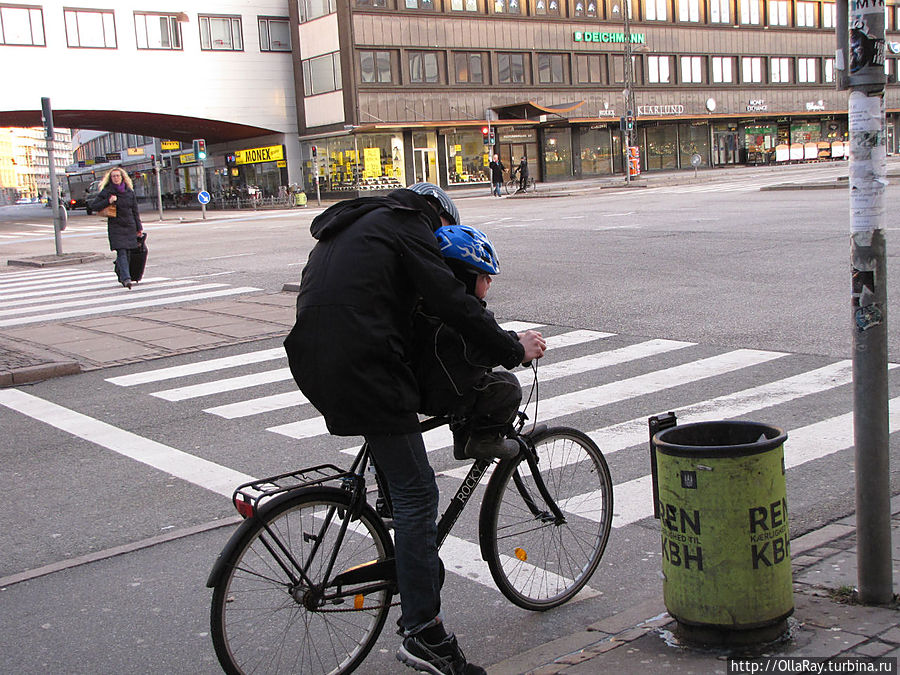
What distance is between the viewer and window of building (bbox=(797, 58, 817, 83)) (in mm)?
71000

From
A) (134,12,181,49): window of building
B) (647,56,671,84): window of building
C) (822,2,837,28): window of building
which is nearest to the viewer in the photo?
(134,12,181,49): window of building

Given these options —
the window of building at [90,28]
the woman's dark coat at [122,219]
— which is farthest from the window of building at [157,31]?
the woman's dark coat at [122,219]

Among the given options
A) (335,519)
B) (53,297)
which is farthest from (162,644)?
(53,297)

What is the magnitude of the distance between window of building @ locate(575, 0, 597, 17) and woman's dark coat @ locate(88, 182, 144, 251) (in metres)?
50.3

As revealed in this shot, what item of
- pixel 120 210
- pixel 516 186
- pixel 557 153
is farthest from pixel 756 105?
pixel 120 210

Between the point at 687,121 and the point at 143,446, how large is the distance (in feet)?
214

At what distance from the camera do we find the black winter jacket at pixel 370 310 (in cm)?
321

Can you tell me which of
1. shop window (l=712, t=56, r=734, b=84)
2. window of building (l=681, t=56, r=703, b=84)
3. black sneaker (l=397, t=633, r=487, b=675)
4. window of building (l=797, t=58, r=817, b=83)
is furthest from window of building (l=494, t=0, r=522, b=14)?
black sneaker (l=397, t=633, r=487, b=675)

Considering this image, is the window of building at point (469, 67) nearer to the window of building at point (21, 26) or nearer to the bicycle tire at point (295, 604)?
the window of building at point (21, 26)

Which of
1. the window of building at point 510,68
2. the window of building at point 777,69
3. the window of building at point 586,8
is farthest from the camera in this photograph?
the window of building at point 777,69

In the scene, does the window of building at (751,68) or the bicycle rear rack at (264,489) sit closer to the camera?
the bicycle rear rack at (264,489)

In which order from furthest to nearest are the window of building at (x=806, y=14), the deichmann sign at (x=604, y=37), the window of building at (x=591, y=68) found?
the window of building at (x=806, y=14) < the window of building at (x=591, y=68) < the deichmann sign at (x=604, y=37)

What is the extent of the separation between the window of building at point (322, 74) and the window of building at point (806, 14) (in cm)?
3533

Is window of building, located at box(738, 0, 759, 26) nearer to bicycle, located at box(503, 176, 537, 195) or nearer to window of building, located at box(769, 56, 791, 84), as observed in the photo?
window of building, located at box(769, 56, 791, 84)
